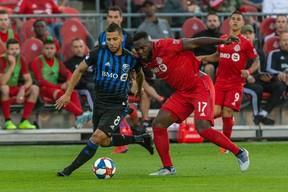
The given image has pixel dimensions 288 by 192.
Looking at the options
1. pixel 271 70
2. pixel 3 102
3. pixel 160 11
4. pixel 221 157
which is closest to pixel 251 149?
pixel 221 157

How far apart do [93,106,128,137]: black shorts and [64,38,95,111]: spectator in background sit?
19.6ft

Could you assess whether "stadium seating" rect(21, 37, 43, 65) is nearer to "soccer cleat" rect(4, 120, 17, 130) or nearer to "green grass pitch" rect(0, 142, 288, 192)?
"soccer cleat" rect(4, 120, 17, 130)

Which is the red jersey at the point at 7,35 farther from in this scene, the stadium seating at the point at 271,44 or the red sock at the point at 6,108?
the stadium seating at the point at 271,44

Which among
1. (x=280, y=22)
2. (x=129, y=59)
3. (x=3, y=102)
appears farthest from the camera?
(x=280, y=22)

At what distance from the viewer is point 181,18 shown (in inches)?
920

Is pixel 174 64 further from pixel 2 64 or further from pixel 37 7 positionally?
pixel 37 7

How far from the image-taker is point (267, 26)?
22188mm

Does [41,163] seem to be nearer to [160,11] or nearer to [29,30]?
[29,30]

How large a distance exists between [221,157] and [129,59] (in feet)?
11.6

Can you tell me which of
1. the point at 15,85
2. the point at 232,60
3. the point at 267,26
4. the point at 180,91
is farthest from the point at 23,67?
the point at 180,91

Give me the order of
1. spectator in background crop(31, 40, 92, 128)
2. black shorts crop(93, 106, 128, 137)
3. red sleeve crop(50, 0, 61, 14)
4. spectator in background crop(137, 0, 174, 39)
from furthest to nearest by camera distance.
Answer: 1. red sleeve crop(50, 0, 61, 14)
2. spectator in background crop(137, 0, 174, 39)
3. spectator in background crop(31, 40, 92, 128)
4. black shorts crop(93, 106, 128, 137)

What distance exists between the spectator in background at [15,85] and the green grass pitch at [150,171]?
755mm

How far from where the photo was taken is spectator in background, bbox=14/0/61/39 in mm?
22500

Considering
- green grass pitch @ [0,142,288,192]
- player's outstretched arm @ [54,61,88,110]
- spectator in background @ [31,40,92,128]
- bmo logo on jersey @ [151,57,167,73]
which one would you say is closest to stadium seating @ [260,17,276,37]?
green grass pitch @ [0,142,288,192]
